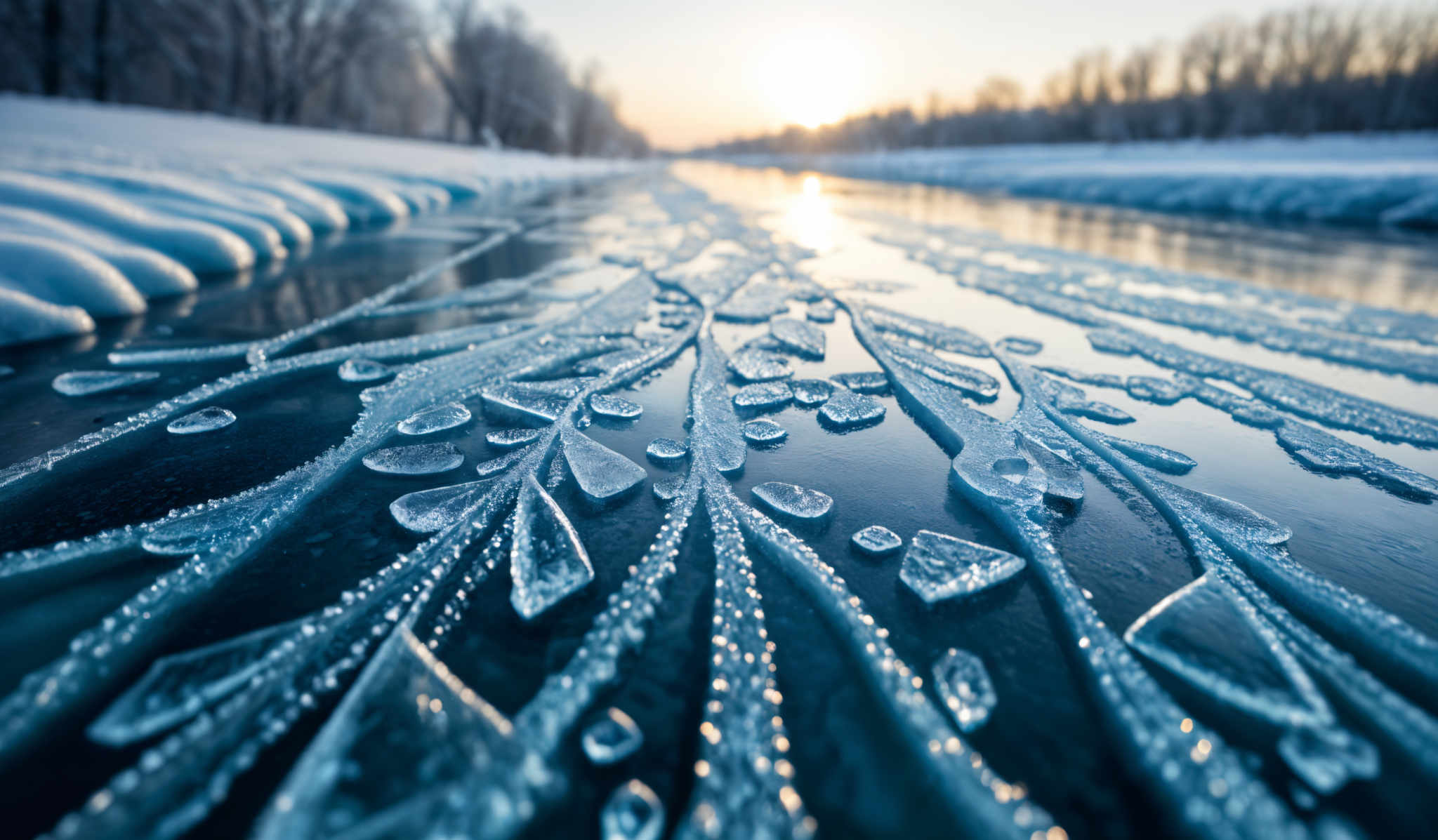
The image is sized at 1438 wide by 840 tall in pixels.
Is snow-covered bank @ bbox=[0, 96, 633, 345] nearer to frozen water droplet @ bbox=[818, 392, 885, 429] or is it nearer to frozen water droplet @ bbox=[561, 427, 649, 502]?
frozen water droplet @ bbox=[561, 427, 649, 502]

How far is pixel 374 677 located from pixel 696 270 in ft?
11.3

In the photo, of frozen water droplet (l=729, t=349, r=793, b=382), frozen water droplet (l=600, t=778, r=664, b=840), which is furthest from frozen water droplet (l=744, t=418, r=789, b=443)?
frozen water droplet (l=600, t=778, r=664, b=840)

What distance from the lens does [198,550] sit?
1.03m

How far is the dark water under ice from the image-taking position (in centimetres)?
70

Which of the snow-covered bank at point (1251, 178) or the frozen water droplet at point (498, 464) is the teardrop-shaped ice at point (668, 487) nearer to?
the frozen water droplet at point (498, 464)

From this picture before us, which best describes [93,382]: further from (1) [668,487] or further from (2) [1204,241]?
(2) [1204,241]

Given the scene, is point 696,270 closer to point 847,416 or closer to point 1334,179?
point 847,416

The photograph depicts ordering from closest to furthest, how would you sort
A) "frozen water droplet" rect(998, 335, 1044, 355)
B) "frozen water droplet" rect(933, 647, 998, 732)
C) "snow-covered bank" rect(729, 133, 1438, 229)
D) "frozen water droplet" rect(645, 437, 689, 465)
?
"frozen water droplet" rect(933, 647, 998, 732)
"frozen water droplet" rect(645, 437, 689, 465)
"frozen water droplet" rect(998, 335, 1044, 355)
"snow-covered bank" rect(729, 133, 1438, 229)

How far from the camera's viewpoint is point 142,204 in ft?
11.6

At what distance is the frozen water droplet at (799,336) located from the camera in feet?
7.79

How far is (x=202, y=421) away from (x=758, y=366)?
1.59 metres

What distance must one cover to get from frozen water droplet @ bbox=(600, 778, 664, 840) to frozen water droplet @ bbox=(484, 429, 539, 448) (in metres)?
0.97

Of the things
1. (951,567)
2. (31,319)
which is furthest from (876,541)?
(31,319)

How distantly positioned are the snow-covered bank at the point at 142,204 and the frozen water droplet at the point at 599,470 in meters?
2.14
